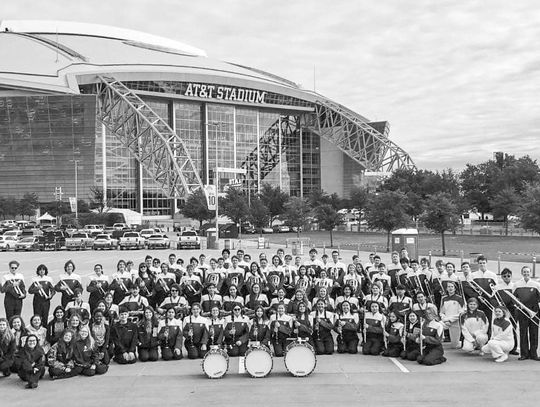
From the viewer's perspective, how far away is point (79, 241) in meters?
47.1

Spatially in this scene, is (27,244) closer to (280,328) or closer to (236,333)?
(236,333)

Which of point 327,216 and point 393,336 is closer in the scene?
point 393,336

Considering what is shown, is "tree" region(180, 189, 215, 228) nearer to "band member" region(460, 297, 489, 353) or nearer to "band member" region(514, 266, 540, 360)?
"band member" region(460, 297, 489, 353)

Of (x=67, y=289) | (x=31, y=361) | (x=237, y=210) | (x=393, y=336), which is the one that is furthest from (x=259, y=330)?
(x=237, y=210)

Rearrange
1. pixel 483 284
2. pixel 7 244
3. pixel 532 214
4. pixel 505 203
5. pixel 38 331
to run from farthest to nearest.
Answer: pixel 505 203
pixel 7 244
pixel 532 214
pixel 483 284
pixel 38 331

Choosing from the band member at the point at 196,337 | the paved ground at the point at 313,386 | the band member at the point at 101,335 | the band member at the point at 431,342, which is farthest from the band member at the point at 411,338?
the band member at the point at 101,335

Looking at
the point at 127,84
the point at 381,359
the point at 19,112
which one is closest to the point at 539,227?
the point at 381,359

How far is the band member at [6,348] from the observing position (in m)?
10.7

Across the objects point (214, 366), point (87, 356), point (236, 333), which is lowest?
point (214, 366)

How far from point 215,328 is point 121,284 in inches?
144

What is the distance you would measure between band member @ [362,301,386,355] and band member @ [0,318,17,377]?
639 centimetres

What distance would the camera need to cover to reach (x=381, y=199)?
4441 centimetres

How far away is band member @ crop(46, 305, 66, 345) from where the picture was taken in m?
11.7

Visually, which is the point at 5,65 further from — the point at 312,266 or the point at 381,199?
the point at 312,266
